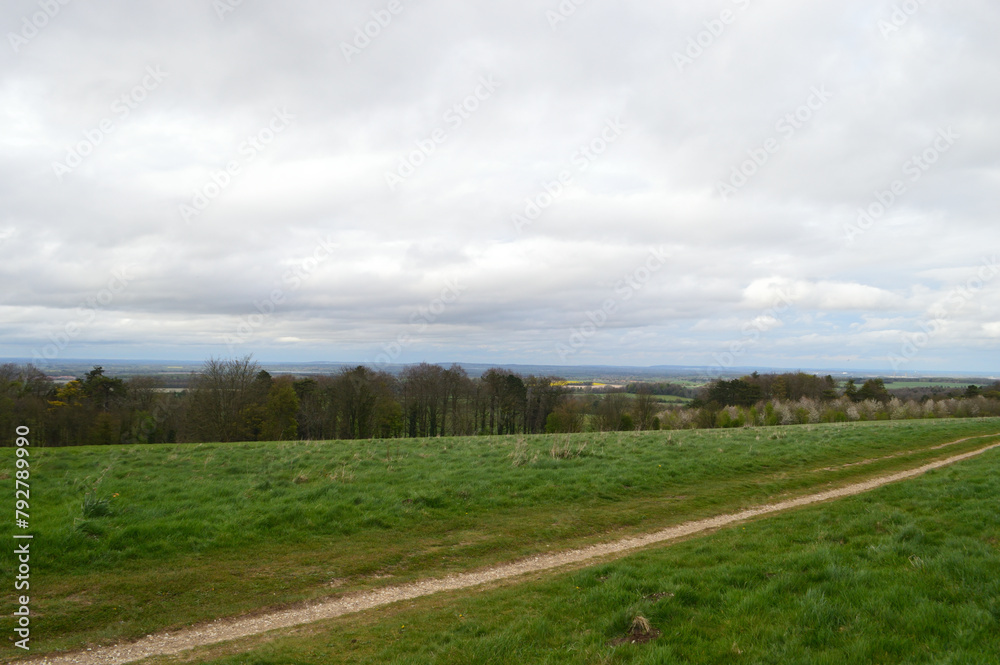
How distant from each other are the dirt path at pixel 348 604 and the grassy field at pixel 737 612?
52cm

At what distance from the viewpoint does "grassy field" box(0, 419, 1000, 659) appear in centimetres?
845

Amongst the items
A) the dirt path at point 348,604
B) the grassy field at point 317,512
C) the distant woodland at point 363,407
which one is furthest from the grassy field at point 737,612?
the distant woodland at point 363,407

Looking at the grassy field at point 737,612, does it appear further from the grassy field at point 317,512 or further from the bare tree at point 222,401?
the bare tree at point 222,401

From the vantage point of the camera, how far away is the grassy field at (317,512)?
8.45m

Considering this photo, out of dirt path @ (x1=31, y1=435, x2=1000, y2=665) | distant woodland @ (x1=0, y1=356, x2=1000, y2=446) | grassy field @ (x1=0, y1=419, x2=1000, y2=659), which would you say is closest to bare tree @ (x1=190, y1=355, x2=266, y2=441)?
distant woodland @ (x1=0, y1=356, x2=1000, y2=446)

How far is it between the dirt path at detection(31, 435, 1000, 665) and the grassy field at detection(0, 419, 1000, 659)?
13.9 inches

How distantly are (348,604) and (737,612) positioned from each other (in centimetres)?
597

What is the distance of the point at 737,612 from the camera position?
596 cm

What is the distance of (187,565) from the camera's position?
938cm

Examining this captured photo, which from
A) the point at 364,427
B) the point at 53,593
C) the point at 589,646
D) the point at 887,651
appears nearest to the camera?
the point at 887,651

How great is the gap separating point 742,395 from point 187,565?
8031 cm

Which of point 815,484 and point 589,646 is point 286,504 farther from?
point 815,484

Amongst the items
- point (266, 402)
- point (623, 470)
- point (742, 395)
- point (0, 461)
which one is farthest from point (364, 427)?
point (742, 395)

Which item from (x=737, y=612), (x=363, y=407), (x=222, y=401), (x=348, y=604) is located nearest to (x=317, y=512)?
(x=348, y=604)
